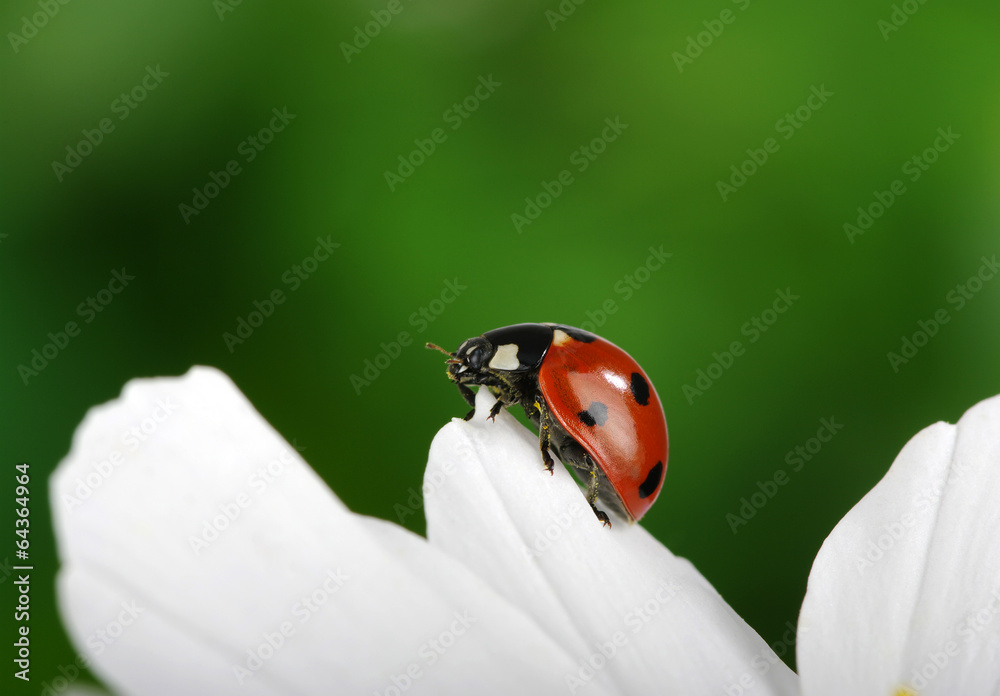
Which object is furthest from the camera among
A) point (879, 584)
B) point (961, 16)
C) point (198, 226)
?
point (961, 16)

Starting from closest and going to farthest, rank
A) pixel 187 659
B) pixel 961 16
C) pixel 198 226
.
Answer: pixel 187 659, pixel 198 226, pixel 961 16

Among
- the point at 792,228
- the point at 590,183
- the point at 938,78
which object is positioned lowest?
the point at 590,183

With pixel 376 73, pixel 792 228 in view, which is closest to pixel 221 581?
pixel 376 73

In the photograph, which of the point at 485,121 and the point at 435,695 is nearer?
the point at 435,695

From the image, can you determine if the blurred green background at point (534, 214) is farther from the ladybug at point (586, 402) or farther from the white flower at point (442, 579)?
the white flower at point (442, 579)

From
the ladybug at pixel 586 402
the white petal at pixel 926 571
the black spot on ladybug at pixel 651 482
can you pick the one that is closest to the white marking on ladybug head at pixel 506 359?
the ladybug at pixel 586 402

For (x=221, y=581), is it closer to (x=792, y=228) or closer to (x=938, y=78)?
(x=792, y=228)

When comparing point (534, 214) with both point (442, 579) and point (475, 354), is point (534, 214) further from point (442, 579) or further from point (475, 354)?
point (442, 579)

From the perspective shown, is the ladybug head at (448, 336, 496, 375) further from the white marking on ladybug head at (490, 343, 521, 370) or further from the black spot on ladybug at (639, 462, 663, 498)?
the black spot on ladybug at (639, 462, 663, 498)

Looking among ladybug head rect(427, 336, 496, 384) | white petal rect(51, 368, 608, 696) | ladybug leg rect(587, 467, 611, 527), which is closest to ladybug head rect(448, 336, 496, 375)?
ladybug head rect(427, 336, 496, 384)
